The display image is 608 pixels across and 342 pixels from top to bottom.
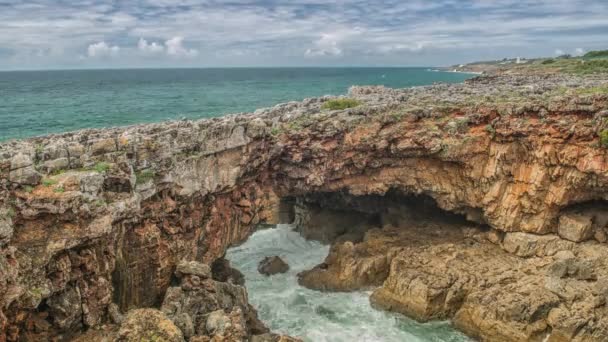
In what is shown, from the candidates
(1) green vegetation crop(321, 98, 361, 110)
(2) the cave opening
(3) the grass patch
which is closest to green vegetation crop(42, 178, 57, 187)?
(1) green vegetation crop(321, 98, 361, 110)

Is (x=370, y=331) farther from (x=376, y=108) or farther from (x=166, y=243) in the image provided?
(x=376, y=108)

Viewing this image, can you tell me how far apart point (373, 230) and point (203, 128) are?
1510 cm

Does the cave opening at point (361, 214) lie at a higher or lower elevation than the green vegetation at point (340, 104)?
lower

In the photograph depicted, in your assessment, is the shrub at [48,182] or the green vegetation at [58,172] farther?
the green vegetation at [58,172]

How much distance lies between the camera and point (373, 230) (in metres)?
36.0

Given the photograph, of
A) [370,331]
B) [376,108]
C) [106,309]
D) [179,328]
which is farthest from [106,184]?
[376,108]

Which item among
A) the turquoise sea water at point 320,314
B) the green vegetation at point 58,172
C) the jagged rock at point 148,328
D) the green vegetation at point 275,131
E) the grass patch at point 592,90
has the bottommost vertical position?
the turquoise sea water at point 320,314

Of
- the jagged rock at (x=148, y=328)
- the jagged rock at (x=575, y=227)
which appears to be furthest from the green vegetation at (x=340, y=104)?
the jagged rock at (x=148, y=328)

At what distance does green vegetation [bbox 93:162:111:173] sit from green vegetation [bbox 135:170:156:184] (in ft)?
6.21

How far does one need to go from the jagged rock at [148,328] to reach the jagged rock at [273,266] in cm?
1731

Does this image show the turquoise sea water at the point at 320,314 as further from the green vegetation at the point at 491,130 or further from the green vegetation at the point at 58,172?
the green vegetation at the point at 58,172

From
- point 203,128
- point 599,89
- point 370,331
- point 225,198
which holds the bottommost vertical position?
point 370,331

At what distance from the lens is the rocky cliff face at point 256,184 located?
1914 cm

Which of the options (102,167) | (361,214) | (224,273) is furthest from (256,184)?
(361,214)
